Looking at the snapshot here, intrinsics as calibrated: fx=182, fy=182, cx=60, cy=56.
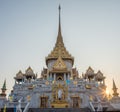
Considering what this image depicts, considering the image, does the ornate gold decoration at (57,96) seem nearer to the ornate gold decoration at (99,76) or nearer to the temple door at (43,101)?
the temple door at (43,101)

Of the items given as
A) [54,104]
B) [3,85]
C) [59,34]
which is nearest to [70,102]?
[54,104]

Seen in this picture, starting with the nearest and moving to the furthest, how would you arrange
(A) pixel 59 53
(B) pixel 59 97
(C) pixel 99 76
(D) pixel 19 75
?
1. (B) pixel 59 97
2. (D) pixel 19 75
3. (C) pixel 99 76
4. (A) pixel 59 53

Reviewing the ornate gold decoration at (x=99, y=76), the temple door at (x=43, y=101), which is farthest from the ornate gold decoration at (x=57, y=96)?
the ornate gold decoration at (x=99, y=76)

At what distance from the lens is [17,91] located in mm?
41031

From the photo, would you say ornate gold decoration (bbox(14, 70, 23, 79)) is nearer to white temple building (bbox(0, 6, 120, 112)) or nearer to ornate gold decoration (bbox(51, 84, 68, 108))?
white temple building (bbox(0, 6, 120, 112))

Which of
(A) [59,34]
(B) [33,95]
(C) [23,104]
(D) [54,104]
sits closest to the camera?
(C) [23,104]

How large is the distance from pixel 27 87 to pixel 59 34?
27.6 m

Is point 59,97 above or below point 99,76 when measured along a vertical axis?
below

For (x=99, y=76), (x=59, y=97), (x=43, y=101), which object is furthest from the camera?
(x=99, y=76)

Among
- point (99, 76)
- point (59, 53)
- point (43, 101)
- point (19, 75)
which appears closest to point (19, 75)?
point (19, 75)

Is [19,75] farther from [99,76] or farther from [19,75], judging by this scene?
[99,76]

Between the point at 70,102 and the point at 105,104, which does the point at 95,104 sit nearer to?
the point at 105,104

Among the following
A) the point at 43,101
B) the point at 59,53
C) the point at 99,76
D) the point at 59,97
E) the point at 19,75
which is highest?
the point at 59,53

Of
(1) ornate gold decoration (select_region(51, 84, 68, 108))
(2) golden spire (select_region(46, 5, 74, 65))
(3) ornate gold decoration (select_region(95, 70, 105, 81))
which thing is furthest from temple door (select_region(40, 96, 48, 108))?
(3) ornate gold decoration (select_region(95, 70, 105, 81))
